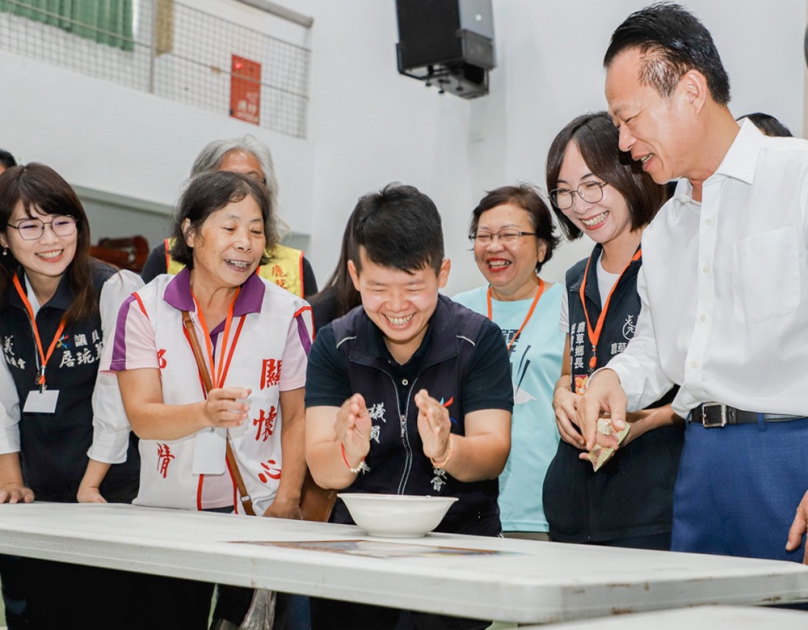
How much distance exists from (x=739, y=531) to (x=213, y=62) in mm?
6037

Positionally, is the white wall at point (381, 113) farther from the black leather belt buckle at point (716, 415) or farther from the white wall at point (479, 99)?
the black leather belt buckle at point (716, 415)

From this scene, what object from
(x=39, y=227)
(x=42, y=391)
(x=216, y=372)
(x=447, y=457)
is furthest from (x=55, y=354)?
(x=447, y=457)

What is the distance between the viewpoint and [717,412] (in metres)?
1.63

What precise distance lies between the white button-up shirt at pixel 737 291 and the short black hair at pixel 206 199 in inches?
45.0

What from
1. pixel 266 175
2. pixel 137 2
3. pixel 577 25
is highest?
pixel 137 2

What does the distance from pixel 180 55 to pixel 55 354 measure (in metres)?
4.74

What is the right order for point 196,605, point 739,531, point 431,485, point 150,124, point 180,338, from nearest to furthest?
point 739,531
point 431,485
point 196,605
point 180,338
point 150,124

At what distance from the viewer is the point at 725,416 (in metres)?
1.62

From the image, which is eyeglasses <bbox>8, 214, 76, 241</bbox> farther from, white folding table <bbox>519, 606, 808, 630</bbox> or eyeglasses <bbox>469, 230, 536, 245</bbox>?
white folding table <bbox>519, 606, 808, 630</bbox>

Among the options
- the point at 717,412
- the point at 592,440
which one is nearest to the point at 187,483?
the point at 592,440

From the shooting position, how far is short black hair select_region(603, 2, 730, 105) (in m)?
1.72

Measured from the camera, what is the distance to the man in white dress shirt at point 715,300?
156cm

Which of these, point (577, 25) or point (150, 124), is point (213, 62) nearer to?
point (150, 124)

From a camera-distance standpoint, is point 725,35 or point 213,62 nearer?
point 725,35
